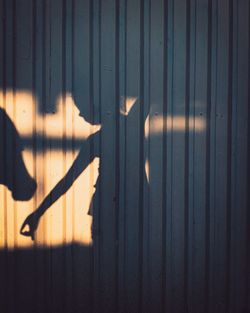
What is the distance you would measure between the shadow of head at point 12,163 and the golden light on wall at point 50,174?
3cm

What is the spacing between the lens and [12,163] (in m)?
2.35

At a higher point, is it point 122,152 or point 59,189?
point 122,152

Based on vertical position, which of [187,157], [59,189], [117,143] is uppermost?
[117,143]

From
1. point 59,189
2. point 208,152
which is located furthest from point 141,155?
point 59,189

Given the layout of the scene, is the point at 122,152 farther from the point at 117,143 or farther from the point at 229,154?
the point at 229,154

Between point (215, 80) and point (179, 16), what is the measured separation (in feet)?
1.67

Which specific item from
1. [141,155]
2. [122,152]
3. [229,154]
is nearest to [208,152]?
[229,154]

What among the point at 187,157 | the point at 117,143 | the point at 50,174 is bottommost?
the point at 50,174

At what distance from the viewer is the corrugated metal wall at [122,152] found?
2.34 meters

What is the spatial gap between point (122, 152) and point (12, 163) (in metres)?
0.76

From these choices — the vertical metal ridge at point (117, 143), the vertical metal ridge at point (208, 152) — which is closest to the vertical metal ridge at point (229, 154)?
the vertical metal ridge at point (208, 152)

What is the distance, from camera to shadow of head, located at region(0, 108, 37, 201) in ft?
7.70

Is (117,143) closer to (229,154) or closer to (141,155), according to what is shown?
(141,155)

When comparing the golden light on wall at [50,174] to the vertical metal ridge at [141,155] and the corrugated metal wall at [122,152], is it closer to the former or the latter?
the corrugated metal wall at [122,152]
